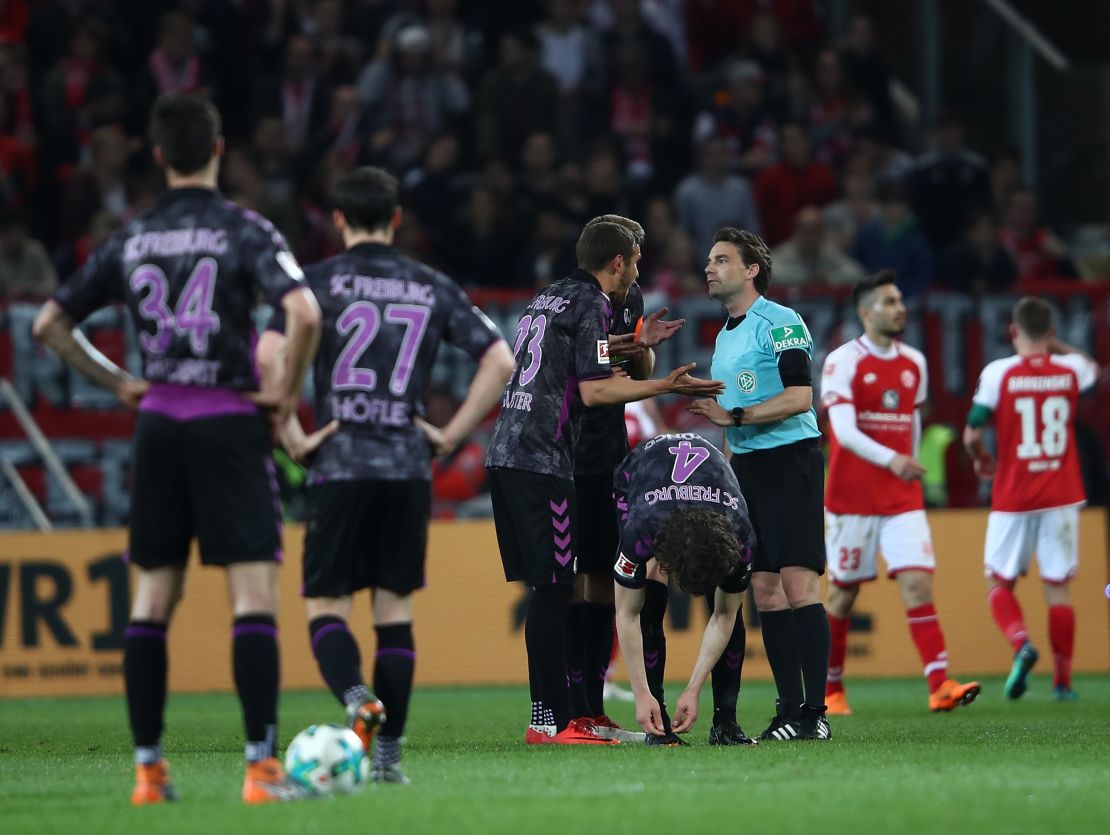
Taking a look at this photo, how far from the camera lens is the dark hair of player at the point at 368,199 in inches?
271

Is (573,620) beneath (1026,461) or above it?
beneath

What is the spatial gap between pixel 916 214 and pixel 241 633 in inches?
519

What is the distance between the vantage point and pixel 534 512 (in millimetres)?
8445

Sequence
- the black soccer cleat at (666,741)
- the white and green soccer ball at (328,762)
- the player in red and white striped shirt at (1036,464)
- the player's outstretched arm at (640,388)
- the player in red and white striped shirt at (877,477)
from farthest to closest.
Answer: the player in red and white striped shirt at (1036,464)
the player in red and white striped shirt at (877,477)
the black soccer cleat at (666,741)
the player's outstretched arm at (640,388)
the white and green soccer ball at (328,762)

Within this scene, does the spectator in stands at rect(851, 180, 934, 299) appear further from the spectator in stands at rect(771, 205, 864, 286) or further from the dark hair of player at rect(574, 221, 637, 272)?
the dark hair of player at rect(574, 221, 637, 272)

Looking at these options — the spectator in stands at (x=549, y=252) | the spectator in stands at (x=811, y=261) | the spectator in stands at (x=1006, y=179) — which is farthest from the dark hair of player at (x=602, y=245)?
the spectator in stands at (x=1006, y=179)

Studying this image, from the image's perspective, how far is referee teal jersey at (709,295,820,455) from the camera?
8852 mm

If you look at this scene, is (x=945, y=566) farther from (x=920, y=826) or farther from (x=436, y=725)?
(x=920, y=826)

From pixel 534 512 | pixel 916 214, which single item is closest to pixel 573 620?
pixel 534 512

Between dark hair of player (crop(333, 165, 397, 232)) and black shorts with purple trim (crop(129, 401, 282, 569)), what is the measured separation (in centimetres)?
100

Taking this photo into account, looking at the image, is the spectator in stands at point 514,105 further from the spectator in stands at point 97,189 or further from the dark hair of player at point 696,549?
the dark hair of player at point 696,549

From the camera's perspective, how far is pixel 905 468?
427 inches

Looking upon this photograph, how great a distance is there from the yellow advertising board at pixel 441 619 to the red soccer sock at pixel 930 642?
304 cm

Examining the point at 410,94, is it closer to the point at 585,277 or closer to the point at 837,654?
the point at 837,654
